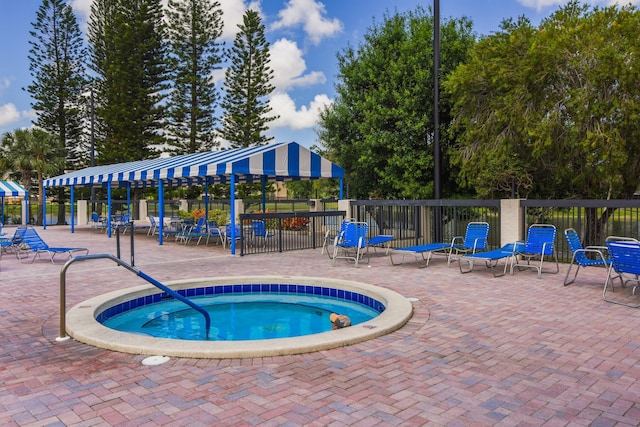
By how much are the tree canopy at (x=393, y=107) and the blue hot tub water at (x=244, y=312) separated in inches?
403

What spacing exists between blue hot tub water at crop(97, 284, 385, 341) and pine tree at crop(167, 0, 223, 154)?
2518cm

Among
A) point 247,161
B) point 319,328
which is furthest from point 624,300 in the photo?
point 247,161

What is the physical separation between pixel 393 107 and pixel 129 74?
765 inches

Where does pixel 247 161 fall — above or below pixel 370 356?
above

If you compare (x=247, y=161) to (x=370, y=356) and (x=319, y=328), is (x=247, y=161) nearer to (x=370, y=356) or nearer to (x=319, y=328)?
(x=319, y=328)

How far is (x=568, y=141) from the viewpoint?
40.2 feet

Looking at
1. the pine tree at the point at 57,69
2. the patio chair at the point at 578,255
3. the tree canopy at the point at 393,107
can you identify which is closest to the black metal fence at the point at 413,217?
the patio chair at the point at 578,255

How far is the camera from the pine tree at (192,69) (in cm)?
3011

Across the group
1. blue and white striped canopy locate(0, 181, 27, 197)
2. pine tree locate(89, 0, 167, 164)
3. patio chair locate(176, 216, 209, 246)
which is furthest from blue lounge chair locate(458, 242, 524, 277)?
pine tree locate(89, 0, 167, 164)

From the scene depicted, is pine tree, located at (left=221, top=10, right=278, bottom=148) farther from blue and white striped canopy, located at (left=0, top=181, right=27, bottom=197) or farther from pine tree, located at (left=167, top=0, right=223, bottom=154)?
blue and white striped canopy, located at (left=0, top=181, right=27, bottom=197)

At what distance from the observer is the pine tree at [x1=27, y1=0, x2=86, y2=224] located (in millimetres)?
29469

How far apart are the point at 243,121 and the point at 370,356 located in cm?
2851

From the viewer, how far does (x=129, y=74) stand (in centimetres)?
2934

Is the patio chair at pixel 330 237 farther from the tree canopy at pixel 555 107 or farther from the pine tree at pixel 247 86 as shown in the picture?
the pine tree at pixel 247 86
